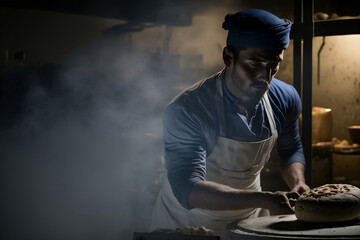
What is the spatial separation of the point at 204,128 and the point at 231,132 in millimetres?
154

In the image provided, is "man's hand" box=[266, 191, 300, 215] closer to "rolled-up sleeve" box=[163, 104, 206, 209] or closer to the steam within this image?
"rolled-up sleeve" box=[163, 104, 206, 209]

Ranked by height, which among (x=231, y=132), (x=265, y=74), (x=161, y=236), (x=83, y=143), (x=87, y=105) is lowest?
(x=161, y=236)

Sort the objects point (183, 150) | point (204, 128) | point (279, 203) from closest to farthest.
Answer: point (279, 203)
point (183, 150)
point (204, 128)

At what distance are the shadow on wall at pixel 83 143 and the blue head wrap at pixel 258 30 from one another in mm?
716

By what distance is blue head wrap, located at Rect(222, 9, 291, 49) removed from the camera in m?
2.55

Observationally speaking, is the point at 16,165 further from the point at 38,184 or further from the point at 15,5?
the point at 15,5

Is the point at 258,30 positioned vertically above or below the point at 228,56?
above

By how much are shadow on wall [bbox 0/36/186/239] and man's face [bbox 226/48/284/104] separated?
63cm

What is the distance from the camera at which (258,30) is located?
8.38 ft

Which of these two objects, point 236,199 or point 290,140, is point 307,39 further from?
point 236,199

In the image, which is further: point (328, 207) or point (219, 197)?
point (219, 197)

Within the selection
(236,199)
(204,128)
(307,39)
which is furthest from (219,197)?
(307,39)

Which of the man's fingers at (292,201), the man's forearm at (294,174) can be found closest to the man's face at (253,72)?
the man's forearm at (294,174)

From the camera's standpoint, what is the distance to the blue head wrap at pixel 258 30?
255cm
